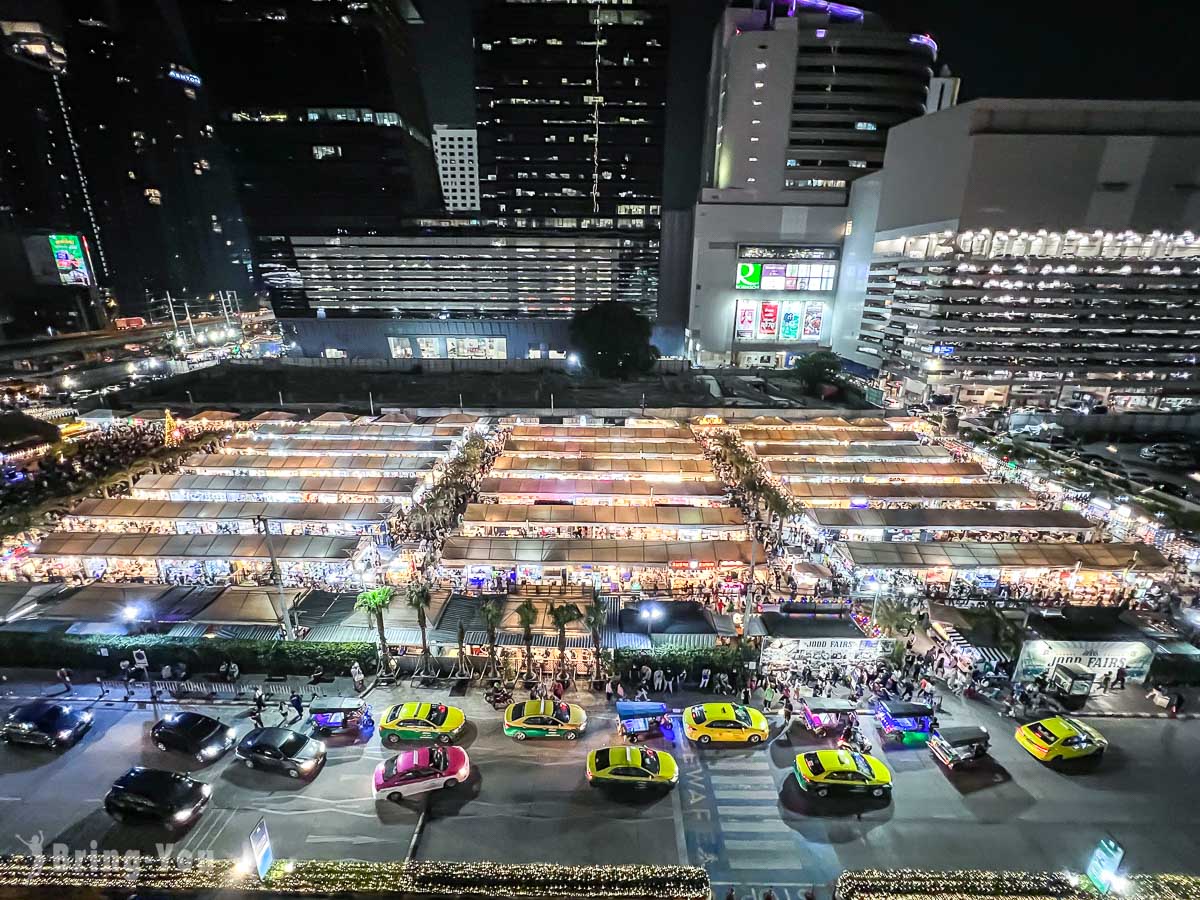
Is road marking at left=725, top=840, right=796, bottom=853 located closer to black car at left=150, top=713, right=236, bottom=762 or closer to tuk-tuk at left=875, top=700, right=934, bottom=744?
tuk-tuk at left=875, top=700, right=934, bottom=744

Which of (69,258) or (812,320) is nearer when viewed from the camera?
(69,258)

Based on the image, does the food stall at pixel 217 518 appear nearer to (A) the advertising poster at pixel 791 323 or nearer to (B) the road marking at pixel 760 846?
(B) the road marking at pixel 760 846

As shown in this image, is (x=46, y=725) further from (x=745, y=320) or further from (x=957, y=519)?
(x=745, y=320)

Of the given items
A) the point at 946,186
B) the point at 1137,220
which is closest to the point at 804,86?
the point at 946,186

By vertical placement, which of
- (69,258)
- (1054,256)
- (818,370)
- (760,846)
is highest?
(1054,256)

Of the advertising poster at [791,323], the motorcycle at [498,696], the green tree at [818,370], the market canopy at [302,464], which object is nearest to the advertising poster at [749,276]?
the advertising poster at [791,323]

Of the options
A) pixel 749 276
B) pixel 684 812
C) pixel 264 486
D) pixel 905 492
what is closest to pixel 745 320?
pixel 749 276

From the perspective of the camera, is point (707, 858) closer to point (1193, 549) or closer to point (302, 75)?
point (1193, 549)
